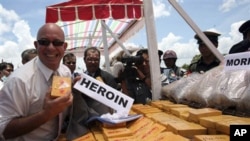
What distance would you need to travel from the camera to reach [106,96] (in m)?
1.77

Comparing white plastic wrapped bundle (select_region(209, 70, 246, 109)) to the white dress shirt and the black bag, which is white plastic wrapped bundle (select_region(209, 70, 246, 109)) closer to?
the white dress shirt

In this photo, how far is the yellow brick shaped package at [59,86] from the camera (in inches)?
56.3

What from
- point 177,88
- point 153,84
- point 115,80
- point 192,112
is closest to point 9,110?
point 192,112

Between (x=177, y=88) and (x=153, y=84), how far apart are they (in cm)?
40

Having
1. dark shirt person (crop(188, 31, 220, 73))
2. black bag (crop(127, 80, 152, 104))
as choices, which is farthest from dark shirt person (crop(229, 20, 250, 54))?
black bag (crop(127, 80, 152, 104))

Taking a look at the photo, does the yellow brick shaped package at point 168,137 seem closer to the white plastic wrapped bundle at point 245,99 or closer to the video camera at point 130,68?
the white plastic wrapped bundle at point 245,99

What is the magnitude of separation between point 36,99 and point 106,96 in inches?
16.4

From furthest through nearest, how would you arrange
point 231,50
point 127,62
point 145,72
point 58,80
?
point 145,72, point 127,62, point 231,50, point 58,80

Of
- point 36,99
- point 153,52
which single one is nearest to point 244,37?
point 153,52

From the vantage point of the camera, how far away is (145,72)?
2975 millimetres

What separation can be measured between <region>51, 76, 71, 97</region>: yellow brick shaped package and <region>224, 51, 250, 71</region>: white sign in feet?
2.85

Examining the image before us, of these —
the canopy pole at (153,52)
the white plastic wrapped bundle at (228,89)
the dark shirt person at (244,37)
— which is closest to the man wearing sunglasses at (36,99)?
the white plastic wrapped bundle at (228,89)

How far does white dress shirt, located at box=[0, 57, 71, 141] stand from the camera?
1484mm

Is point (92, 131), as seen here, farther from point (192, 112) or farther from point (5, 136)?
point (192, 112)
